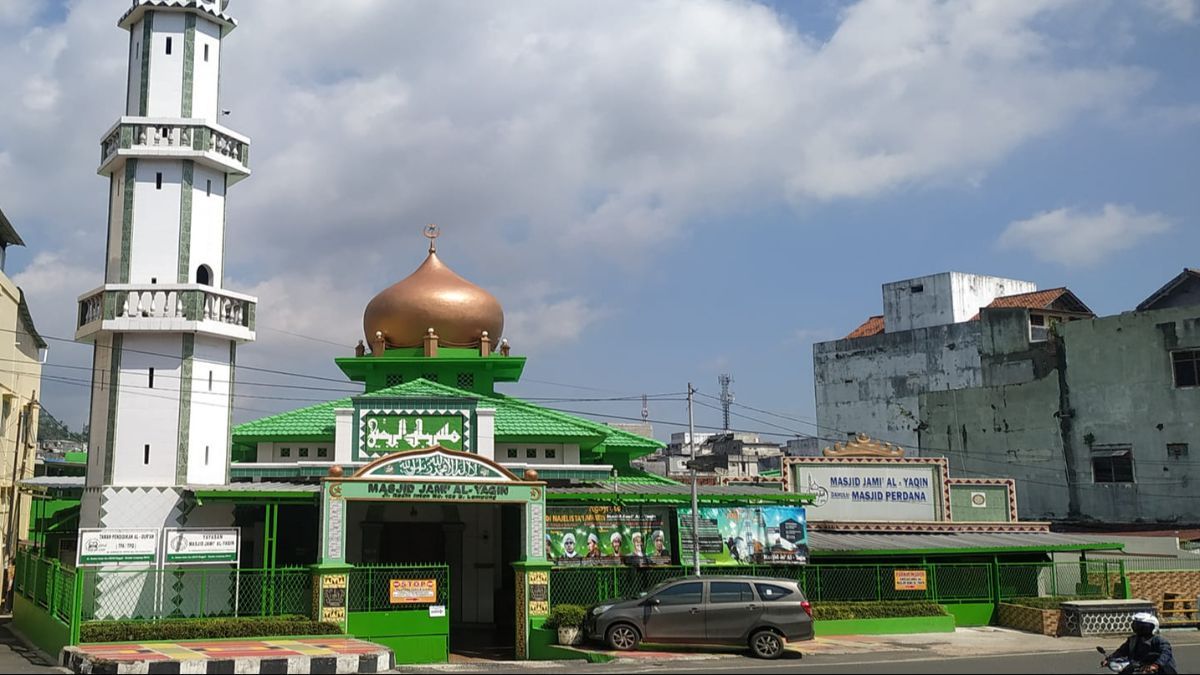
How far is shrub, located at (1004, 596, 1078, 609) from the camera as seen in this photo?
→ 25.2 meters

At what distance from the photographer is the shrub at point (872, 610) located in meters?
23.8

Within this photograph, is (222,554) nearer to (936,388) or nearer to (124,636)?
(124,636)

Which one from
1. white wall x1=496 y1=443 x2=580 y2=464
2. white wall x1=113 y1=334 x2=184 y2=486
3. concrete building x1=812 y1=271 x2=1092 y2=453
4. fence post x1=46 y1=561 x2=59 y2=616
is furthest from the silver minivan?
concrete building x1=812 y1=271 x2=1092 y2=453

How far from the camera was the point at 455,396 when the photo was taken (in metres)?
25.8

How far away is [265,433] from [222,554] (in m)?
5.19

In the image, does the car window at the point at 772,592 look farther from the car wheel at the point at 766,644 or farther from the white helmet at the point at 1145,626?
the white helmet at the point at 1145,626

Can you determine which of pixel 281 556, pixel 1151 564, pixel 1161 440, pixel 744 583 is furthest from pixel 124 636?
pixel 1161 440

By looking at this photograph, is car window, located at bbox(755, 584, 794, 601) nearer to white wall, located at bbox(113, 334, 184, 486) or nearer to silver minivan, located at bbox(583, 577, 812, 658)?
silver minivan, located at bbox(583, 577, 812, 658)

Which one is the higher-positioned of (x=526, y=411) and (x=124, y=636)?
(x=526, y=411)

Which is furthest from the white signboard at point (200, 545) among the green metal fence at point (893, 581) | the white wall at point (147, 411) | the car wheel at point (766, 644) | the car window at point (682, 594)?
the car wheel at point (766, 644)

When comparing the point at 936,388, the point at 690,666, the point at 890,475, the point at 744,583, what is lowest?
the point at 690,666

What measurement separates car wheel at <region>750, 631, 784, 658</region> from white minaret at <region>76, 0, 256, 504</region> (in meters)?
11.8

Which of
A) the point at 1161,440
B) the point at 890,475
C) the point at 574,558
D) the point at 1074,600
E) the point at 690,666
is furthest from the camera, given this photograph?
the point at 1161,440

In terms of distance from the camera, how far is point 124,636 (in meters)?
19.2
